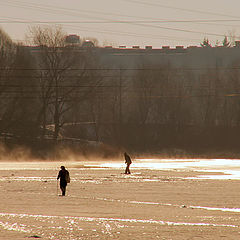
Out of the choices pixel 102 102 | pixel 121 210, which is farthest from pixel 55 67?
pixel 121 210

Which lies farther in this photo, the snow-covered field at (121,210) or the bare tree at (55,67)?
the bare tree at (55,67)

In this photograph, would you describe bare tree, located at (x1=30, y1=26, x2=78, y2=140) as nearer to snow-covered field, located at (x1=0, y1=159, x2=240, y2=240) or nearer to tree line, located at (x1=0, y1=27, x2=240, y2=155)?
tree line, located at (x1=0, y1=27, x2=240, y2=155)

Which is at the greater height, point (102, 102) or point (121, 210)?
point (102, 102)

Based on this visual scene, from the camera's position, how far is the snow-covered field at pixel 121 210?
18.4m

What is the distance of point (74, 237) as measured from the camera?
57.5 ft

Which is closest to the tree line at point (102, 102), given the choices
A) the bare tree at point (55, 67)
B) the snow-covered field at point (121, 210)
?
the bare tree at point (55, 67)

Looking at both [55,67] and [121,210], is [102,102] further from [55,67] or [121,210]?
[121,210]

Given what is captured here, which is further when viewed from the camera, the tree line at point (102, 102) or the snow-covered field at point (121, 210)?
the tree line at point (102, 102)

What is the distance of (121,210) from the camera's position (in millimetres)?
23609

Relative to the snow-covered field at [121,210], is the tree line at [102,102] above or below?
above

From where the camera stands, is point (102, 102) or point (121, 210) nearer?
point (121, 210)

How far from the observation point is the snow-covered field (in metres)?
18.4

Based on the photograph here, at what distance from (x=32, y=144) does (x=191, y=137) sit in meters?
25.3

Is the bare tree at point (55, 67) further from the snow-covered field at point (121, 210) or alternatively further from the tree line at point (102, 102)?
the snow-covered field at point (121, 210)
